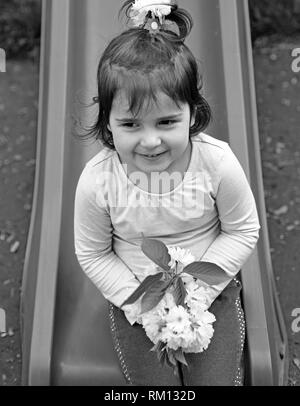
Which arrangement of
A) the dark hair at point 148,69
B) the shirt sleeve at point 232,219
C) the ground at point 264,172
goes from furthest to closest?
the ground at point 264,172, the shirt sleeve at point 232,219, the dark hair at point 148,69

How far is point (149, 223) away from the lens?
219cm

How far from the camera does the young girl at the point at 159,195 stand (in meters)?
2.00

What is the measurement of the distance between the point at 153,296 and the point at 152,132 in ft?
1.35

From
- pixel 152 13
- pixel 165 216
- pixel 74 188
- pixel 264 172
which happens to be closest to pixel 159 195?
pixel 165 216

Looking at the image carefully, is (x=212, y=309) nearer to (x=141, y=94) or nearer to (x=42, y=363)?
(x=42, y=363)

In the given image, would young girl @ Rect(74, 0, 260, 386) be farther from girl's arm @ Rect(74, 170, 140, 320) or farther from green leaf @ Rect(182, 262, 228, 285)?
green leaf @ Rect(182, 262, 228, 285)

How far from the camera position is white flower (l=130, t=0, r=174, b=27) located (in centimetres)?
202

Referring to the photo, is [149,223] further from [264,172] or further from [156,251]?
[264,172]

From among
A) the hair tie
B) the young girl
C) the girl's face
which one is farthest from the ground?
the hair tie

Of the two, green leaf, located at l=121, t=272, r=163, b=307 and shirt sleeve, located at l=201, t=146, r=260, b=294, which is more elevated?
shirt sleeve, located at l=201, t=146, r=260, b=294

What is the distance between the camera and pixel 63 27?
3137 millimetres

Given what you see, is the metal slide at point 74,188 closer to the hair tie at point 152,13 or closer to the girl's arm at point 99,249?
the girl's arm at point 99,249

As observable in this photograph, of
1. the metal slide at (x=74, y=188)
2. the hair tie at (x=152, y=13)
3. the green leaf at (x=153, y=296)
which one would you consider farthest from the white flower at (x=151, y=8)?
the metal slide at (x=74, y=188)

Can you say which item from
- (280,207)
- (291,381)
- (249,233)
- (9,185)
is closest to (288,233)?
(280,207)
